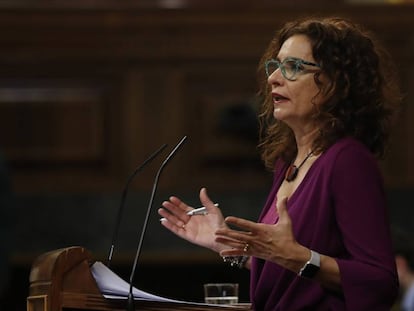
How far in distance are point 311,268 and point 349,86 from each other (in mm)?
444

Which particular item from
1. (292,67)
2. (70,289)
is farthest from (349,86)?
(70,289)

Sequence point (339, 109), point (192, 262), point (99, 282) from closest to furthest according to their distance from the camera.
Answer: point (99, 282)
point (339, 109)
point (192, 262)

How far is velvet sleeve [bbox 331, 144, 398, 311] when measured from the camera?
240 cm

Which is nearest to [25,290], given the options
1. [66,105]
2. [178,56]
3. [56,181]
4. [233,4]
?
[56,181]

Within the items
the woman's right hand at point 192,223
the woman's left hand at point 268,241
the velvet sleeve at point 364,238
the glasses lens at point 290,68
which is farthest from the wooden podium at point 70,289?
the glasses lens at point 290,68

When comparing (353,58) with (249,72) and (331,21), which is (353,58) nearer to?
(331,21)

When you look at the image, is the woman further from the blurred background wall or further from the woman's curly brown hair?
the blurred background wall

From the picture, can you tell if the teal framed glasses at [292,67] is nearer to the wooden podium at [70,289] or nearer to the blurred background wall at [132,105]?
the wooden podium at [70,289]

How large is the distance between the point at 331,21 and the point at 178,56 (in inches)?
94.0

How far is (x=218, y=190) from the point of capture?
4.93 m

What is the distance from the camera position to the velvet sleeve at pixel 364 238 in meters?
2.40

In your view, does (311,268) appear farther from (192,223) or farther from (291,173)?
(192,223)

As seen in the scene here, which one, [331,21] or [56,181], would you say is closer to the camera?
[331,21]

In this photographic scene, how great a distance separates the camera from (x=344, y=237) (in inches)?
96.1
